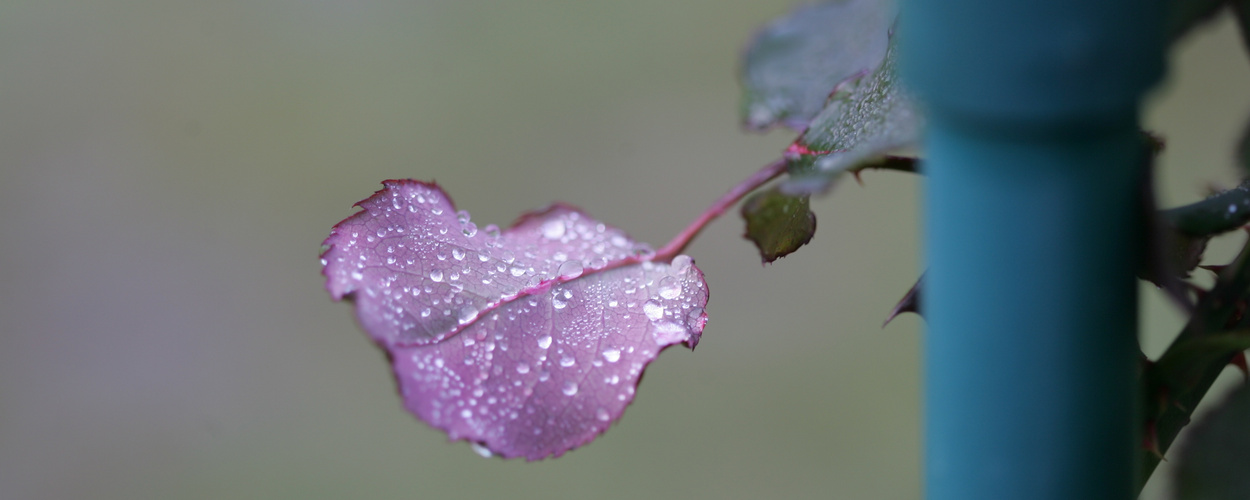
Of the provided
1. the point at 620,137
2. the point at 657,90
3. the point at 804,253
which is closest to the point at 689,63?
the point at 657,90

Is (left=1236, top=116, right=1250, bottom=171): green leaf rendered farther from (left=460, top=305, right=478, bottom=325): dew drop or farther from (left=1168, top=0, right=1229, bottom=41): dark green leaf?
(left=460, top=305, right=478, bottom=325): dew drop

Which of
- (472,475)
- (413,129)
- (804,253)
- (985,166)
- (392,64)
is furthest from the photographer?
(392,64)

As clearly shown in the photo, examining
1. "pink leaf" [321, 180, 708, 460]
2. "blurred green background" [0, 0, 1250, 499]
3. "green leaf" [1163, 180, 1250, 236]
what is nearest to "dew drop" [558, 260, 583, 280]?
"pink leaf" [321, 180, 708, 460]

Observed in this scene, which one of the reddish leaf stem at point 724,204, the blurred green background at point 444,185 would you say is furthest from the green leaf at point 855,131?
the blurred green background at point 444,185

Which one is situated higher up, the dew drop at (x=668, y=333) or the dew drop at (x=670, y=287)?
the dew drop at (x=670, y=287)

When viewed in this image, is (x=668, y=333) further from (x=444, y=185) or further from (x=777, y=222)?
(x=444, y=185)

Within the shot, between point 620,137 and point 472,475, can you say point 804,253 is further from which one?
point 472,475

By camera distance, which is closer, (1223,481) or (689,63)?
(1223,481)

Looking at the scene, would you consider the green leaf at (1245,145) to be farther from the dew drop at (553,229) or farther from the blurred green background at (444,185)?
the blurred green background at (444,185)
